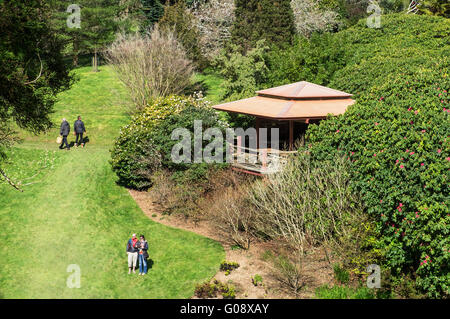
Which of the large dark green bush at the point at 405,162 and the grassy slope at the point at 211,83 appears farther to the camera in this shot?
the grassy slope at the point at 211,83

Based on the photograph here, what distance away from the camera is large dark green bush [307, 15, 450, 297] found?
12.8 meters

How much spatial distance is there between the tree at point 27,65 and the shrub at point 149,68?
1299 cm

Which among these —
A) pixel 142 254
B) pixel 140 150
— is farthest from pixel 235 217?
pixel 140 150

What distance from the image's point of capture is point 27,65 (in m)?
15.0

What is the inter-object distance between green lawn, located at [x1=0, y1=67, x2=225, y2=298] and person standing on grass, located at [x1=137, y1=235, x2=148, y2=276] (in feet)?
0.98

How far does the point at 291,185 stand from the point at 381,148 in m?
3.53

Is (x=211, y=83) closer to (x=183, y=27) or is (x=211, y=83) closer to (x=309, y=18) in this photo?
(x=183, y=27)

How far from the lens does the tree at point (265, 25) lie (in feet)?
116

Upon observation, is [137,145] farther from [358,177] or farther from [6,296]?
[358,177]

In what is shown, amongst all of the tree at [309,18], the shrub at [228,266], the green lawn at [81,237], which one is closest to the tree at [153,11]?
the tree at [309,18]

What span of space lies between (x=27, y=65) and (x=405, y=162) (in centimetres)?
1199

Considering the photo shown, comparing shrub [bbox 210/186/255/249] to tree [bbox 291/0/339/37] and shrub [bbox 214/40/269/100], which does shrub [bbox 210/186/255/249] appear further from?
tree [bbox 291/0/339/37]

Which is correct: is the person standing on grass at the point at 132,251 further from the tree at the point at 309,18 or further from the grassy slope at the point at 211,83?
the tree at the point at 309,18
